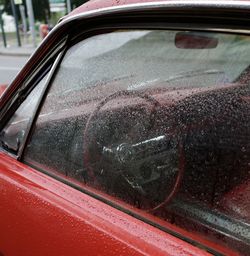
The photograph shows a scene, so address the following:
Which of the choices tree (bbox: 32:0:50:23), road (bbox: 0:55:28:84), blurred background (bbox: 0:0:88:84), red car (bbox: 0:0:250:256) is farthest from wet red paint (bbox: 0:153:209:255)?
tree (bbox: 32:0:50:23)

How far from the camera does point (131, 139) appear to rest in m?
1.36

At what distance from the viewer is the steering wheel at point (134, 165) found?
1.22 metres

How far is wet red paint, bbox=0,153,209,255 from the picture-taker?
1.11m

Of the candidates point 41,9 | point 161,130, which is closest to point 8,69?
point 161,130

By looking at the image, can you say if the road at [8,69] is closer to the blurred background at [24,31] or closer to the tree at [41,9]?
the blurred background at [24,31]

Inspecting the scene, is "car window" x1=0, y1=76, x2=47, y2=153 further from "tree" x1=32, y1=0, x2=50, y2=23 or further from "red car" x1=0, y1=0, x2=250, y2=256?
"tree" x1=32, y1=0, x2=50, y2=23

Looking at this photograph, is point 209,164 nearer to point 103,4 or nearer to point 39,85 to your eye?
point 103,4

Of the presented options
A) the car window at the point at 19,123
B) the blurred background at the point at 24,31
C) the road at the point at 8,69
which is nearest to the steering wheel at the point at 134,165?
the car window at the point at 19,123

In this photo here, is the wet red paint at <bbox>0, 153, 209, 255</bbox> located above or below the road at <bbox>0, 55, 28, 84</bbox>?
above

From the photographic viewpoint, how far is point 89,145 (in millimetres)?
1481

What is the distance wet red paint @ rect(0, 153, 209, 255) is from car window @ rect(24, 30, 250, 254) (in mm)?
60

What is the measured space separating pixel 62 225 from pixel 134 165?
27 centimetres

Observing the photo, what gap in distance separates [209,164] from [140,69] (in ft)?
1.53

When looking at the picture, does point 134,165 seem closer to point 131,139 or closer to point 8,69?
point 131,139
